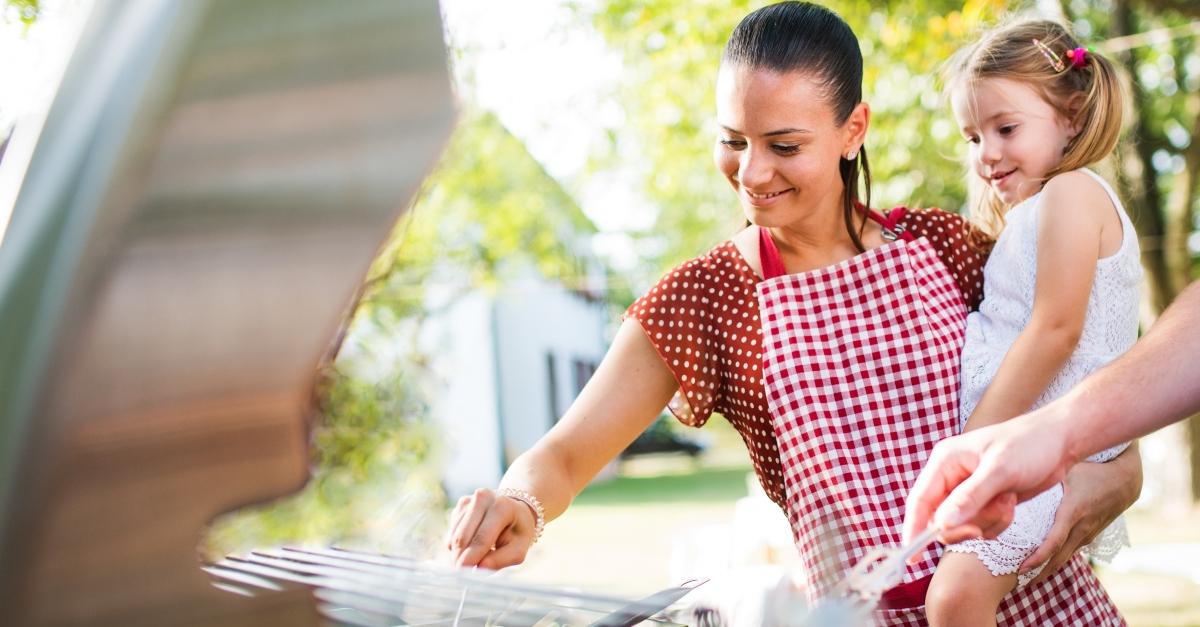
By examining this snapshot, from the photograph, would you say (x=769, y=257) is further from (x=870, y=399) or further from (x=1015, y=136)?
(x=1015, y=136)

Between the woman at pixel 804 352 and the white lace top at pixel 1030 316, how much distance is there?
0.04 metres

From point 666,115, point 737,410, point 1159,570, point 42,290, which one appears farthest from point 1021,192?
point 666,115

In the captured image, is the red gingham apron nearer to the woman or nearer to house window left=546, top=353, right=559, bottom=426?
the woman

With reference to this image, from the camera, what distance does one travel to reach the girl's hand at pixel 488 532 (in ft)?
4.80

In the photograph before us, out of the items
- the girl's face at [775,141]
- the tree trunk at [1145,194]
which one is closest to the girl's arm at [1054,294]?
the girl's face at [775,141]

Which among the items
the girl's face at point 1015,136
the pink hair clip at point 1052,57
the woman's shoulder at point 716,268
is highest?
the pink hair clip at point 1052,57

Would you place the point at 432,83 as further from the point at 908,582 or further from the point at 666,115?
the point at 666,115

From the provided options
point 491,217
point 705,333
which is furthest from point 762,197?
point 491,217

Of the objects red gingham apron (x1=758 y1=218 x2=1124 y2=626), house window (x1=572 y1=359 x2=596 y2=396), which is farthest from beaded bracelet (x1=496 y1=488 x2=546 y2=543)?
house window (x1=572 y1=359 x2=596 y2=396)

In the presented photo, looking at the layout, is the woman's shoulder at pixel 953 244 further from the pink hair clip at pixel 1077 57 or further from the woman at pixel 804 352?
the pink hair clip at pixel 1077 57

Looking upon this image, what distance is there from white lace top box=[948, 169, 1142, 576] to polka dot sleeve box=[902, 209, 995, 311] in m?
0.03

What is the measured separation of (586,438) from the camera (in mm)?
1741

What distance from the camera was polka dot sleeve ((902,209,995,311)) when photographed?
1925 millimetres

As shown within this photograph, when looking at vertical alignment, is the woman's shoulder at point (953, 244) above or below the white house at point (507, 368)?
below
